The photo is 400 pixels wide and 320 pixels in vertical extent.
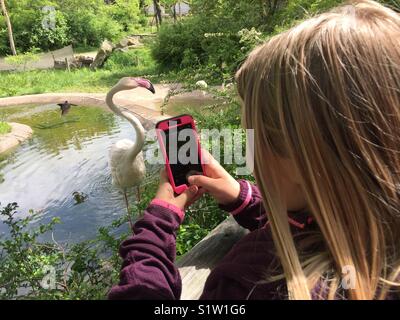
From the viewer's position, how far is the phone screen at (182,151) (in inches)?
46.4

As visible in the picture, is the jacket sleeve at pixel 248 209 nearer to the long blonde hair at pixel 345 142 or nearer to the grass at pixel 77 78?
the long blonde hair at pixel 345 142

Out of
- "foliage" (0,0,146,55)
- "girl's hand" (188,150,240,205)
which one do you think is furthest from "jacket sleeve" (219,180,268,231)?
"foliage" (0,0,146,55)

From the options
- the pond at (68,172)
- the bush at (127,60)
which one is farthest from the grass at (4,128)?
the bush at (127,60)

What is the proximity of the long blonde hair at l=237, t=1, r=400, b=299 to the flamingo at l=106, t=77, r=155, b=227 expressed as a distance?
2.71 metres

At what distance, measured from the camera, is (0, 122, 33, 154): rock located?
24.3 feet

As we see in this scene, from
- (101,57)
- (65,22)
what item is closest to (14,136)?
(101,57)

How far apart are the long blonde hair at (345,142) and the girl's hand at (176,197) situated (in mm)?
357

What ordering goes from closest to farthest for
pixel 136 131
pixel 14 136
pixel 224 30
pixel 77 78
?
pixel 136 131 < pixel 224 30 < pixel 14 136 < pixel 77 78

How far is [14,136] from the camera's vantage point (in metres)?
7.82

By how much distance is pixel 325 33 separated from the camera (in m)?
0.80

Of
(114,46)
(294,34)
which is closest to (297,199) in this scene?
(294,34)

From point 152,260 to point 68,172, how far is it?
5059mm

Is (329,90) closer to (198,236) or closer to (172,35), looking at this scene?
(198,236)

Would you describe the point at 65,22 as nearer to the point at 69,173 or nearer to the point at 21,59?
the point at 21,59
